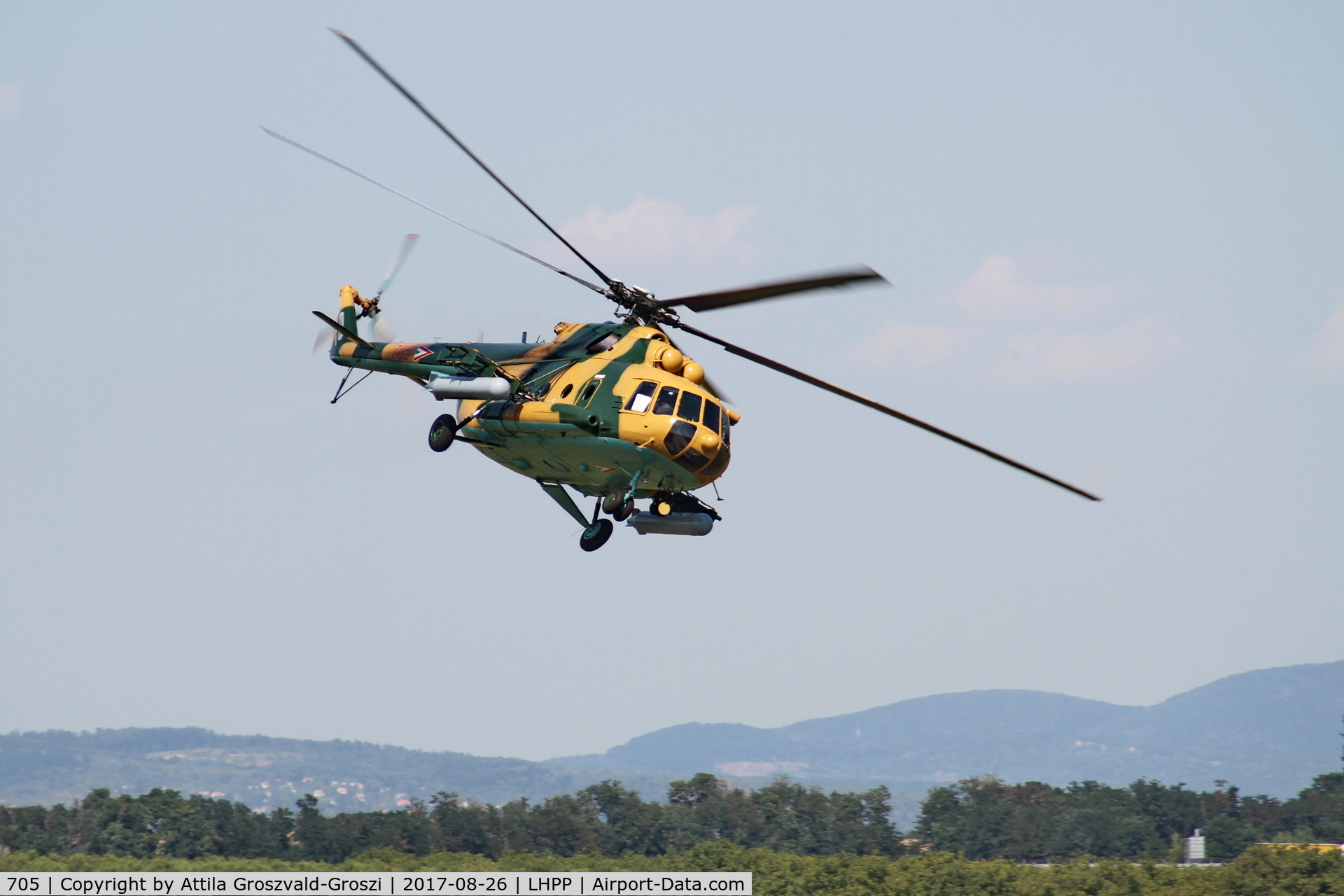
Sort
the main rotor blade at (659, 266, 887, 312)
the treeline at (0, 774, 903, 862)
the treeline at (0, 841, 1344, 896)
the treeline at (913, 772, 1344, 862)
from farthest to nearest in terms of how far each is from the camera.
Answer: the treeline at (913, 772, 1344, 862) → the treeline at (0, 774, 903, 862) → the treeline at (0, 841, 1344, 896) → the main rotor blade at (659, 266, 887, 312)

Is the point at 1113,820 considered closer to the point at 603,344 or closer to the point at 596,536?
the point at 596,536

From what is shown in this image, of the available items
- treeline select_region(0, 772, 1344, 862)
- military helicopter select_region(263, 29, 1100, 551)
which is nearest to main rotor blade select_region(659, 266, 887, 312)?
military helicopter select_region(263, 29, 1100, 551)

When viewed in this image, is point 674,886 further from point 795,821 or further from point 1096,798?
point 1096,798

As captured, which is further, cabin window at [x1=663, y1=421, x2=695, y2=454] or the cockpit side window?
the cockpit side window

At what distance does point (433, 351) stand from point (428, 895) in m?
58.5

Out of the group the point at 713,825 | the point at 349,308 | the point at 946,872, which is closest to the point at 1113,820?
the point at 713,825

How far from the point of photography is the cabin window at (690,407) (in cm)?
2902

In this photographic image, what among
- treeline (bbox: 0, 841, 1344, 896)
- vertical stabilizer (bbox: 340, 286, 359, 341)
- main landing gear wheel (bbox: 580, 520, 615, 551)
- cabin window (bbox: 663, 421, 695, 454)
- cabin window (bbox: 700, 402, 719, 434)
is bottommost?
treeline (bbox: 0, 841, 1344, 896)

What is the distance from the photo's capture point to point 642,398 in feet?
95.6

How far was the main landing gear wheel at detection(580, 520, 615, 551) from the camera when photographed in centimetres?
3139

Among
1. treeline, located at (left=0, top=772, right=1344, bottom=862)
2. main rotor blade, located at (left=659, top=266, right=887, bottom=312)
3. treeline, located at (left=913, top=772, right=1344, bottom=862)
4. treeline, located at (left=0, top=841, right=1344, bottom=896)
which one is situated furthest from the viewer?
treeline, located at (left=913, top=772, right=1344, bottom=862)

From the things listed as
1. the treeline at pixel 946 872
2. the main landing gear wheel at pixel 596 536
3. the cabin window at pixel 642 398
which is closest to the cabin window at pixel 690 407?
the cabin window at pixel 642 398

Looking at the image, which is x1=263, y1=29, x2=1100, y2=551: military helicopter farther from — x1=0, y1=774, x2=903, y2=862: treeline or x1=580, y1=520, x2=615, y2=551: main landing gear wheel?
x1=0, y1=774, x2=903, y2=862: treeline

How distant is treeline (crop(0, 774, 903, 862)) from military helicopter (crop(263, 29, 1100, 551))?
356 feet
